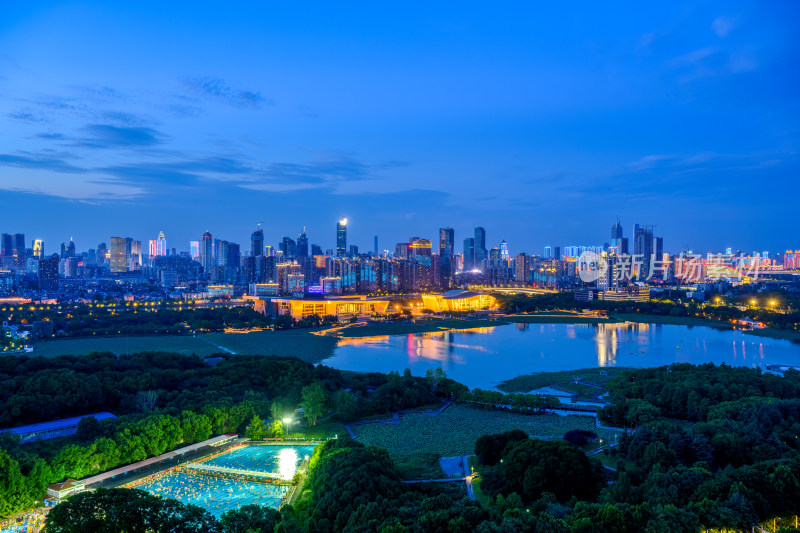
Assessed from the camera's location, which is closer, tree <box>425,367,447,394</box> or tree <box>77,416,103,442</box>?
tree <box>77,416,103,442</box>

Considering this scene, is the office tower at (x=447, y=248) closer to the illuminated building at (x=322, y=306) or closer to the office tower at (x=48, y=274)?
the illuminated building at (x=322, y=306)

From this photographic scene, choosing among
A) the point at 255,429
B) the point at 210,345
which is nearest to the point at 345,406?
the point at 255,429

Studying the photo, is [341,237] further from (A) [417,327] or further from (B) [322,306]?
(A) [417,327]

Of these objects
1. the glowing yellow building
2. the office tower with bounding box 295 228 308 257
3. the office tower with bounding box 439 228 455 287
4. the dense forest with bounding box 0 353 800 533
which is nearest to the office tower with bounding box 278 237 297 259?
the office tower with bounding box 295 228 308 257

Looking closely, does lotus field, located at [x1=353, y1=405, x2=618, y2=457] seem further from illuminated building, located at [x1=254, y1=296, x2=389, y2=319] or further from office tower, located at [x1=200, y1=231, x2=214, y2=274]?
office tower, located at [x1=200, y1=231, x2=214, y2=274]

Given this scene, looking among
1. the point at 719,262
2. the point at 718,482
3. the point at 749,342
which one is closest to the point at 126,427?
the point at 718,482

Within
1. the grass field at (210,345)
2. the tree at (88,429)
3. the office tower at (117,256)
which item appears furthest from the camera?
the office tower at (117,256)

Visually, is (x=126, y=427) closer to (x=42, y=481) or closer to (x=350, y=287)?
(x=42, y=481)

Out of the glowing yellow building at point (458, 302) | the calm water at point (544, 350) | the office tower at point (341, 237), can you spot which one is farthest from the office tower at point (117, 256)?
the calm water at point (544, 350)
